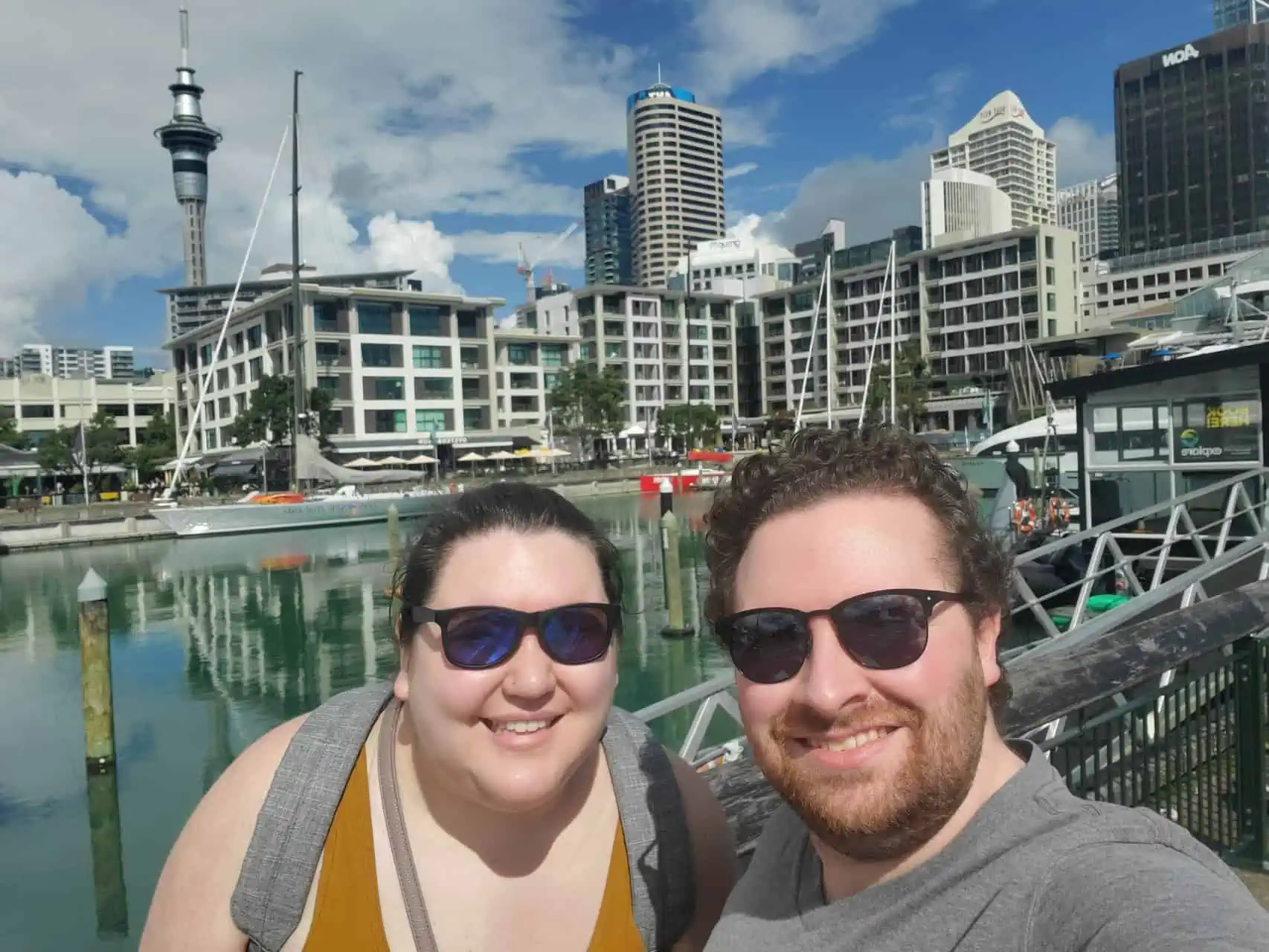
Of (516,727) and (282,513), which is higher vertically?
(516,727)

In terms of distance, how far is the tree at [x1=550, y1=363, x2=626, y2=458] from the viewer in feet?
242

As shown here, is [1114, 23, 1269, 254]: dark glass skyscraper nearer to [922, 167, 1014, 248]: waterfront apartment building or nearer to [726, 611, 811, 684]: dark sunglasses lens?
[922, 167, 1014, 248]: waterfront apartment building

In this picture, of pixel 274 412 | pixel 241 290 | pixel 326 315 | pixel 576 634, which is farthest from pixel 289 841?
pixel 241 290

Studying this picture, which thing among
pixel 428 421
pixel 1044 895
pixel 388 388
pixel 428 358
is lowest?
pixel 1044 895

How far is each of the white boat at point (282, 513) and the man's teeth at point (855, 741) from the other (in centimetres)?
3686

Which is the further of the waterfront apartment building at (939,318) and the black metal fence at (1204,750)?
the waterfront apartment building at (939,318)

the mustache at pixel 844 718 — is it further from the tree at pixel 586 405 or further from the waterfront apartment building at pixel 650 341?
the waterfront apartment building at pixel 650 341

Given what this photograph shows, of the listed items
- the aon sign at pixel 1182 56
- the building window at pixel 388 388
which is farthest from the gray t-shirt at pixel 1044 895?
the aon sign at pixel 1182 56

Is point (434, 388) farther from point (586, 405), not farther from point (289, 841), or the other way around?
point (289, 841)

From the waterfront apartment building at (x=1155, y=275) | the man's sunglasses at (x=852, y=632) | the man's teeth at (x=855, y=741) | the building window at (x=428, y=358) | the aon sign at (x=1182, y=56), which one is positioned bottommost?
the man's teeth at (x=855, y=741)

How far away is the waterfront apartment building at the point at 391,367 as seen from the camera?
68.3 meters

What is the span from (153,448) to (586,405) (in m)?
33.9

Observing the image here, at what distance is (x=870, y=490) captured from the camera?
1.56 metres

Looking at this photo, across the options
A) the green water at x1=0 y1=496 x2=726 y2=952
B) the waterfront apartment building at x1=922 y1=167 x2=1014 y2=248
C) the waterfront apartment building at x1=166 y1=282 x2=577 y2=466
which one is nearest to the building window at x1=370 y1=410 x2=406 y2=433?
the waterfront apartment building at x1=166 y1=282 x2=577 y2=466
